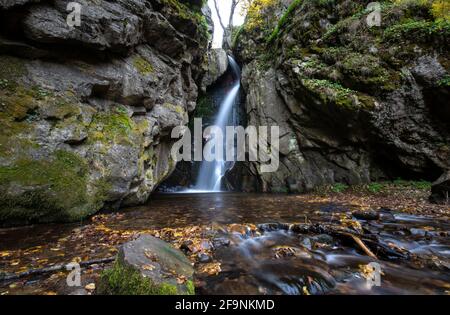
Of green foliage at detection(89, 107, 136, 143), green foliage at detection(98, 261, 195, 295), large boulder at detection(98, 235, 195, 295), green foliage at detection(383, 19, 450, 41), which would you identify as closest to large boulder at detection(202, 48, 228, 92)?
green foliage at detection(89, 107, 136, 143)

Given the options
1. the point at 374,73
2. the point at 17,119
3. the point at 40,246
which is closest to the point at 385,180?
the point at 374,73

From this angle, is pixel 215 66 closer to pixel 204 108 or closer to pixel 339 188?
pixel 204 108

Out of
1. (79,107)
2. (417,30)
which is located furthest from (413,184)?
(79,107)

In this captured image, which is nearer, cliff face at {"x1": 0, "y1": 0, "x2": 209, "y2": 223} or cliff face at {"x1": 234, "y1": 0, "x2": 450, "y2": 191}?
cliff face at {"x1": 0, "y1": 0, "x2": 209, "y2": 223}

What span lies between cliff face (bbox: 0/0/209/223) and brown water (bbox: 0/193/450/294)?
0.88 m

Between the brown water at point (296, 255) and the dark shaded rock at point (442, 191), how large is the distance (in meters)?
2.21

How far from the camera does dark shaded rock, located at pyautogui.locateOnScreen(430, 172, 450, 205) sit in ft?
23.9

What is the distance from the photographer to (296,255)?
3.64 meters

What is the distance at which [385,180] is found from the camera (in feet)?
37.2

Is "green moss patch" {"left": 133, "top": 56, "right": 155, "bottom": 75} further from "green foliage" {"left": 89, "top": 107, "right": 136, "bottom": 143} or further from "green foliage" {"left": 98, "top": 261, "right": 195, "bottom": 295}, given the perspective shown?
"green foliage" {"left": 98, "top": 261, "right": 195, "bottom": 295}

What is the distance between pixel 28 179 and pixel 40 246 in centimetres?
189

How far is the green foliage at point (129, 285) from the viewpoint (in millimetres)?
2250

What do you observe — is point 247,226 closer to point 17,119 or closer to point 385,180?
point 17,119

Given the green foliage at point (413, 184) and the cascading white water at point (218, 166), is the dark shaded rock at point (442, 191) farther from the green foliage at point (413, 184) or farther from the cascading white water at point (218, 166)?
the cascading white water at point (218, 166)
